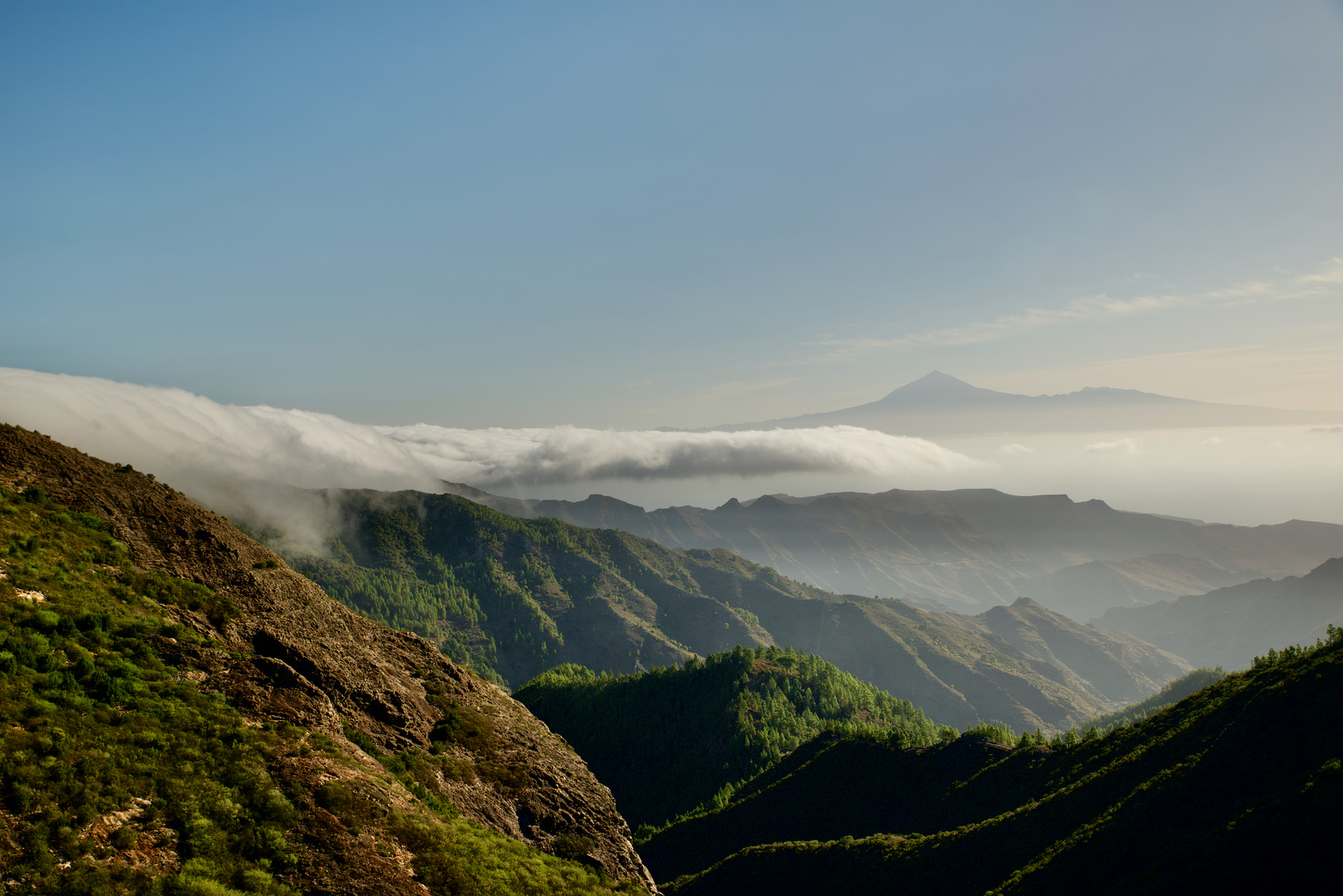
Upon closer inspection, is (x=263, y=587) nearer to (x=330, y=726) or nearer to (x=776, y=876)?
(x=330, y=726)

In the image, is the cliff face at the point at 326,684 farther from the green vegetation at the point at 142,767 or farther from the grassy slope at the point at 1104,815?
the grassy slope at the point at 1104,815

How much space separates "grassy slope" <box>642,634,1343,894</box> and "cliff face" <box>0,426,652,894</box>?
6189cm

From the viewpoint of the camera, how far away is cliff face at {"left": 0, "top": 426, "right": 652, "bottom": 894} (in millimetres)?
47281

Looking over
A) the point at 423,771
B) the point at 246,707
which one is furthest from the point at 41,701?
the point at 423,771

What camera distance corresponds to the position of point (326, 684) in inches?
2357

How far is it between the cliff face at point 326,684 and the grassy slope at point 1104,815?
203 ft

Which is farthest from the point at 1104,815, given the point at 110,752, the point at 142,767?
the point at 110,752

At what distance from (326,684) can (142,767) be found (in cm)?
2357

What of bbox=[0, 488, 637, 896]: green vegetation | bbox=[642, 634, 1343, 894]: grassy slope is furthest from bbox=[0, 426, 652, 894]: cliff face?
bbox=[642, 634, 1343, 894]: grassy slope

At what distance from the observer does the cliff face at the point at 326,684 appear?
155 feet

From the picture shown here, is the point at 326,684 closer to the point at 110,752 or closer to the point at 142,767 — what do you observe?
the point at 142,767

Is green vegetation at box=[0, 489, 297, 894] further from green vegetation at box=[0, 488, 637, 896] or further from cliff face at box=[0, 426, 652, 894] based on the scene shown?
cliff face at box=[0, 426, 652, 894]

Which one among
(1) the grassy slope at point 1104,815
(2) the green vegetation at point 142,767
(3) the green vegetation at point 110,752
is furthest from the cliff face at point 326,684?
(1) the grassy slope at point 1104,815

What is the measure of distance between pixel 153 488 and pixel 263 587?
→ 768 inches
